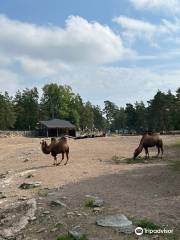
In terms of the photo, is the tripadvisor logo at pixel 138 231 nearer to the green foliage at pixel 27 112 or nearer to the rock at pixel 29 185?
the rock at pixel 29 185

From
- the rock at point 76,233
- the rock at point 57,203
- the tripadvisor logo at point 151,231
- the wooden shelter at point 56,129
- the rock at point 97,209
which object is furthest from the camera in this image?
the wooden shelter at point 56,129

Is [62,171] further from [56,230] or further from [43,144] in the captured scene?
[56,230]

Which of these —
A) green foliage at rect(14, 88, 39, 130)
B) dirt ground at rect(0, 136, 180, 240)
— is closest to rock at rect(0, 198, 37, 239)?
dirt ground at rect(0, 136, 180, 240)

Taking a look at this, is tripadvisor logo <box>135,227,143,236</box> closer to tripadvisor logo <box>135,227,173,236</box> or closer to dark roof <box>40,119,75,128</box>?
tripadvisor logo <box>135,227,173,236</box>

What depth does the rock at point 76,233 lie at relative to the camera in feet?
36.8

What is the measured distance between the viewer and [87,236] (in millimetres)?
11273

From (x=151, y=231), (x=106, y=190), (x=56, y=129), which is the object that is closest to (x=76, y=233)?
(x=151, y=231)

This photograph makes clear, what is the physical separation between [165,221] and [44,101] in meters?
124

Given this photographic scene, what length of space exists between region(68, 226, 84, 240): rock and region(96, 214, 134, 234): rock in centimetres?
58

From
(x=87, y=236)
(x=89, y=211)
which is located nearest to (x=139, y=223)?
(x=87, y=236)

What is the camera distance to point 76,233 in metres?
11.4

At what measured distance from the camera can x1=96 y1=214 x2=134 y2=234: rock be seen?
11.4 meters

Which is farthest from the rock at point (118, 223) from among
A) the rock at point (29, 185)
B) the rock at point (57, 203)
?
the rock at point (29, 185)

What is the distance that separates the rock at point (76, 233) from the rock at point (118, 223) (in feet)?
1.90
